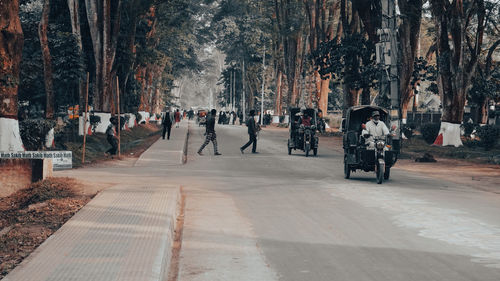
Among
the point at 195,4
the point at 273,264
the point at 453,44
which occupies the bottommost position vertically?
the point at 273,264

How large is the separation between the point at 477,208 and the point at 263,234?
189 inches

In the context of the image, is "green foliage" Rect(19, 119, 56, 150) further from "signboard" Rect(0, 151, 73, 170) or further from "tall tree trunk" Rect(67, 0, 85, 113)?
"tall tree trunk" Rect(67, 0, 85, 113)

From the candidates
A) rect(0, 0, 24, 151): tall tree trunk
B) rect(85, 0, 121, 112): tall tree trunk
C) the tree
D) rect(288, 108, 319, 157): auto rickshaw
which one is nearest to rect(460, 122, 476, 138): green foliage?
the tree

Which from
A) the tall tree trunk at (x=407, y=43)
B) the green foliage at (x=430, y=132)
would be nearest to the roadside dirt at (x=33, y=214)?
the tall tree trunk at (x=407, y=43)

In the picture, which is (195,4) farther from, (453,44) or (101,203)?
(101,203)

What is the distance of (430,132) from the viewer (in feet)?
118

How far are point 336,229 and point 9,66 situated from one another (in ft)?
39.7

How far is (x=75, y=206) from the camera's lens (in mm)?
11812

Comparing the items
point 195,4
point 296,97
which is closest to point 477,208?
point 296,97

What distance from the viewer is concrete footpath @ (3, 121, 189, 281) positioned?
6438 mm

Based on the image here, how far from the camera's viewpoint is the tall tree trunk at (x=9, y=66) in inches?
726

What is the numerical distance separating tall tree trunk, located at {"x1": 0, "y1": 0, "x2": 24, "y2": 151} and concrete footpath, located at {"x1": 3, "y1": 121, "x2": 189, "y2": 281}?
7.43 metres

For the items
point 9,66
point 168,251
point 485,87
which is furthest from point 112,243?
point 485,87

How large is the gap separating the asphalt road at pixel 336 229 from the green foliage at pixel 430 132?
59.9 feet
